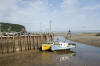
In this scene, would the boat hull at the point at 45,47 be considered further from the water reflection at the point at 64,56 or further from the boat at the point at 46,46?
the water reflection at the point at 64,56

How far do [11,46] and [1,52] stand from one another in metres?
2.46

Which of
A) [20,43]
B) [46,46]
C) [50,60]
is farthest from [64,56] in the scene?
[20,43]

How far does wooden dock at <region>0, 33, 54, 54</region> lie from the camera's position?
22.7 meters

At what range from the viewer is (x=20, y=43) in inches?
964

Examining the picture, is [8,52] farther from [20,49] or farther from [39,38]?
[39,38]

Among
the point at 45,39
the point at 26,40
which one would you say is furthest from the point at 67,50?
the point at 26,40

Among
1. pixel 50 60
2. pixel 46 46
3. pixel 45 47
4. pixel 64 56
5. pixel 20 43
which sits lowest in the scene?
pixel 64 56

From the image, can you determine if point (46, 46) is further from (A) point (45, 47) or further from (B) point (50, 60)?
(B) point (50, 60)

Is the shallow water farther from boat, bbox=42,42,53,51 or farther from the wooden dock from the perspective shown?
boat, bbox=42,42,53,51

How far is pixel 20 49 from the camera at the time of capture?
958 inches

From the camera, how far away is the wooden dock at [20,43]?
74.4 ft

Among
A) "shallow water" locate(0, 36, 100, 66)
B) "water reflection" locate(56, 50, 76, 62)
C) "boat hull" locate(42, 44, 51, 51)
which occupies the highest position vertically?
"boat hull" locate(42, 44, 51, 51)

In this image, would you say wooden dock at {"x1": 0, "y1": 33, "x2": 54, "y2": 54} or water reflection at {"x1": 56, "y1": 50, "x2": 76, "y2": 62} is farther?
wooden dock at {"x1": 0, "y1": 33, "x2": 54, "y2": 54}

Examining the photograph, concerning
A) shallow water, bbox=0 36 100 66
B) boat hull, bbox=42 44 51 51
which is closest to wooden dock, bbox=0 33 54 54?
boat hull, bbox=42 44 51 51
